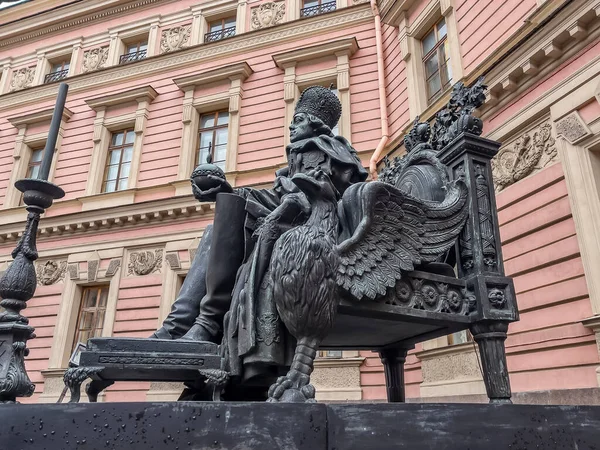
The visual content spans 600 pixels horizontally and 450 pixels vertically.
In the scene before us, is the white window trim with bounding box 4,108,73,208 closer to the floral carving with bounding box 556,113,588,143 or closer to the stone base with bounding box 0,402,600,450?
the floral carving with bounding box 556,113,588,143

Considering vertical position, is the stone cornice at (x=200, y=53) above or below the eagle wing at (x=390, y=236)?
above

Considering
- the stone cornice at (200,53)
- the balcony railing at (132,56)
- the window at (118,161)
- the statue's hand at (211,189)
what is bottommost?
the statue's hand at (211,189)

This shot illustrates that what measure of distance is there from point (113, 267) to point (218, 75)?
574cm

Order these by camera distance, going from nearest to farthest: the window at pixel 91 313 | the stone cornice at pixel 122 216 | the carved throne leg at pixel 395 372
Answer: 1. the carved throne leg at pixel 395 372
2. the stone cornice at pixel 122 216
3. the window at pixel 91 313

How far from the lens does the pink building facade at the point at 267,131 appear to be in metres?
5.95

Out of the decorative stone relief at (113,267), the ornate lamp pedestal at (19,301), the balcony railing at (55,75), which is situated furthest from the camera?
the balcony railing at (55,75)

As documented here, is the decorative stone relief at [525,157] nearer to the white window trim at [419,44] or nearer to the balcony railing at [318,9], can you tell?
the white window trim at [419,44]

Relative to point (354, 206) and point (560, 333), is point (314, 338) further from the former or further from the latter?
point (560, 333)

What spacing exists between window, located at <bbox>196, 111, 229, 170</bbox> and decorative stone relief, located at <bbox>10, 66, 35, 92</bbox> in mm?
6542

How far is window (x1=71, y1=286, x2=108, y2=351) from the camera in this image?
11.6m

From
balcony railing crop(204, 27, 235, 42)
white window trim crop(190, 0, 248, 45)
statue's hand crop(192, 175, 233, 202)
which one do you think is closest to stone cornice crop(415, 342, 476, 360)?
statue's hand crop(192, 175, 233, 202)

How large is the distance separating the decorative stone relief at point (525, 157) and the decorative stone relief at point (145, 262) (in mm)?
7860

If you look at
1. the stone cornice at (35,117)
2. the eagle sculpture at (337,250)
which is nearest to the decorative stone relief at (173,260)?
the stone cornice at (35,117)

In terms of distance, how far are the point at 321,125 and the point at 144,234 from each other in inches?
398
